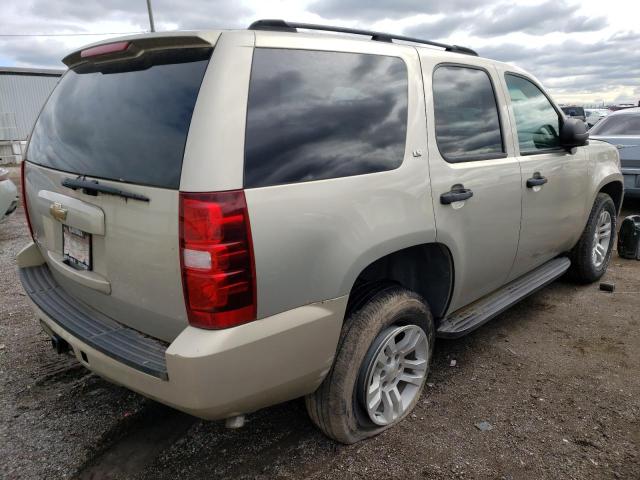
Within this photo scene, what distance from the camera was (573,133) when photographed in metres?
3.64

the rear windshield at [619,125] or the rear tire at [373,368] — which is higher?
the rear windshield at [619,125]

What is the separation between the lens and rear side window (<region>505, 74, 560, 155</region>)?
3.37 m

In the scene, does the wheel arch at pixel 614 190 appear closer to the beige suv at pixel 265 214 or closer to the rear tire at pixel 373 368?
the beige suv at pixel 265 214

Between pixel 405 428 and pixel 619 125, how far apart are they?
7588 mm

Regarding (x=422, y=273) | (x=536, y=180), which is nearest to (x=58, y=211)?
(x=422, y=273)

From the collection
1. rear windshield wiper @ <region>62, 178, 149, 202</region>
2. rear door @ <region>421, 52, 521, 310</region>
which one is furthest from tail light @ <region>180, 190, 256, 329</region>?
rear door @ <region>421, 52, 521, 310</region>

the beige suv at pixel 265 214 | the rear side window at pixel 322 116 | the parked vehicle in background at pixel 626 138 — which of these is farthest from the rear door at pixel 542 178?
the parked vehicle in background at pixel 626 138

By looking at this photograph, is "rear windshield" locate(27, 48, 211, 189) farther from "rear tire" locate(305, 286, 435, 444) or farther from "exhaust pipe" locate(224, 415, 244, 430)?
"rear tire" locate(305, 286, 435, 444)

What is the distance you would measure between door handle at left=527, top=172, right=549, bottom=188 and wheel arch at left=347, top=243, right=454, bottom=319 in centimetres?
95

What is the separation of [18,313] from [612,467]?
4.35 meters

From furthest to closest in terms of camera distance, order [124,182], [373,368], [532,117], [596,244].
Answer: [596,244], [532,117], [373,368], [124,182]

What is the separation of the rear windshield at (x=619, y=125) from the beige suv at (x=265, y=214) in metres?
6.22

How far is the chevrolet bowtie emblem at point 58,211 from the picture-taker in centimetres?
225

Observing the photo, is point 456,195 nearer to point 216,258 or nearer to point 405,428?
point 405,428
